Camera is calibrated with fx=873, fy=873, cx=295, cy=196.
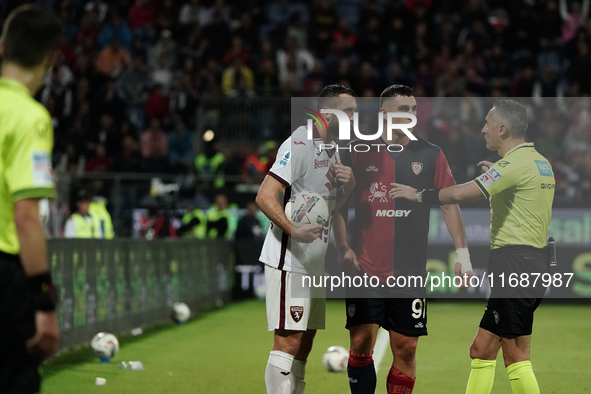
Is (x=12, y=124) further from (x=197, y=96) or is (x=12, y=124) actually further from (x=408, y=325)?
(x=197, y=96)

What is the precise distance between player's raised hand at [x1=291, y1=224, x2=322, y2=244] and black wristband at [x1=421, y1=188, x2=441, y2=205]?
0.89 metres

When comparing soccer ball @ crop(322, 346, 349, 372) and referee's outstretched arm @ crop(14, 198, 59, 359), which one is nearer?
referee's outstretched arm @ crop(14, 198, 59, 359)

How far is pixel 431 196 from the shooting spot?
598 cm

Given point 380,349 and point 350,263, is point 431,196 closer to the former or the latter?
point 350,263

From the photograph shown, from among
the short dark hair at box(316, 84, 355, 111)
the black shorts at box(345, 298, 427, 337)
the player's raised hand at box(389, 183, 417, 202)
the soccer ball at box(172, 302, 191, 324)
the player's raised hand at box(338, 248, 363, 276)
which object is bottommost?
the soccer ball at box(172, 302, 191, 324)

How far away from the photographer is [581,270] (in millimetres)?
13961

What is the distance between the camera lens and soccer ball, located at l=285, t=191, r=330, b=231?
5566 mm

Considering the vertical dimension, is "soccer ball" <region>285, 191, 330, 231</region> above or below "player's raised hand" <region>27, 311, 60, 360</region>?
above

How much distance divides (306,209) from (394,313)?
98cm

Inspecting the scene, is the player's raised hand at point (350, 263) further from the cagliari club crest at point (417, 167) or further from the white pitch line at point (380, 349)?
the white pitch line at point (380, 349)

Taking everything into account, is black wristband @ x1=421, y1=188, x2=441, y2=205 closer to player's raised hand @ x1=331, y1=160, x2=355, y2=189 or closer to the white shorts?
player's raised hand @ x1=331, y1=160, x2=355, y2=189

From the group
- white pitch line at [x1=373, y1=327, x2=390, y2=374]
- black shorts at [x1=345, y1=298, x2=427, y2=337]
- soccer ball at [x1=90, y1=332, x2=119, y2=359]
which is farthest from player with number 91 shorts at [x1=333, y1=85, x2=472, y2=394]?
soccer ball at [x1=90, y1=332, x2=119, y2=359]

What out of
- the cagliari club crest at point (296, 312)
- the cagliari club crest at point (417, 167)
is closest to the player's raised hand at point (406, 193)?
the cagliari club crest at point (417, 167)

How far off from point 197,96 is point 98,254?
1069 centimetres
